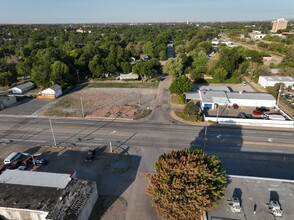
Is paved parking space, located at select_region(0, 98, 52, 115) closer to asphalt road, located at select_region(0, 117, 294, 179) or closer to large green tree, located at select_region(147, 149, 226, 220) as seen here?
asphalt road, located at select_region(0, 117, 294, 179)

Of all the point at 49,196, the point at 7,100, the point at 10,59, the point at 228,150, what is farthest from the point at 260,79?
the point at 10,59

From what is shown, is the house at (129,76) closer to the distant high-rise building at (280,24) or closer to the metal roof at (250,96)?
the metal roof at (250,96)

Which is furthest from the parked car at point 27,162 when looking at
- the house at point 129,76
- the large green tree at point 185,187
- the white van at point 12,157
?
the house at point 129,76

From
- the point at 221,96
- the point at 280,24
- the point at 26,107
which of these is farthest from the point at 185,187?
the point at 280,24

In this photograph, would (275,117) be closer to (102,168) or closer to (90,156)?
(102,168)

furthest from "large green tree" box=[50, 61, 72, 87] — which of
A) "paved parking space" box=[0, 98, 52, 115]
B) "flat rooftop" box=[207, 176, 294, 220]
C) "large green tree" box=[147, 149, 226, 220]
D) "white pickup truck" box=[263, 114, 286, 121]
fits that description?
"flat rooftop" box=[207, 176, 294, 220]

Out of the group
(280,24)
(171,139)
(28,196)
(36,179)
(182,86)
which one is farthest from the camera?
(280,24)
